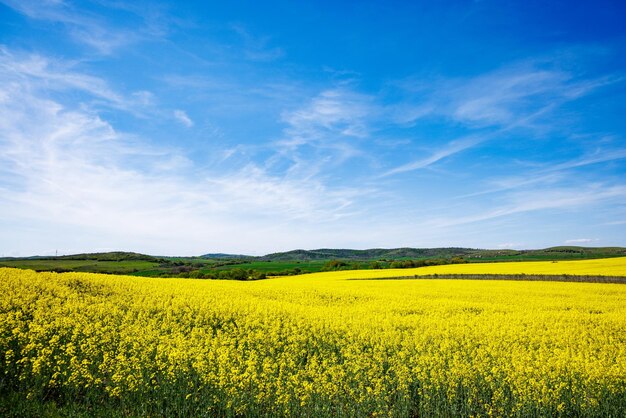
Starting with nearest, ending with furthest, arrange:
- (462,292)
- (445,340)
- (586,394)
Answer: (586,394)
(445,340)
(462,292)

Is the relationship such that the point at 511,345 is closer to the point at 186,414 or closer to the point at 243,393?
the point at 243,393

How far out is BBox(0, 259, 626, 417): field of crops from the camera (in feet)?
25.5

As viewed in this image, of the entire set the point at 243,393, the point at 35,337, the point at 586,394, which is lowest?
the point at 586,394

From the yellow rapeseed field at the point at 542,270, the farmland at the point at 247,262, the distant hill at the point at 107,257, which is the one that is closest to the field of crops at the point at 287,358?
the yellow rapeseed field at the point at 542,270

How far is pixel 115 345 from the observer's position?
988 centimetres

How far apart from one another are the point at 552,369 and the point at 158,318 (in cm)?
1274

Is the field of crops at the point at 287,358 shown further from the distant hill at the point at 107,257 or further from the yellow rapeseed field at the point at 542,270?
the distant hill at the point at 107,257

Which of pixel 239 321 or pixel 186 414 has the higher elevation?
pixel 239 321

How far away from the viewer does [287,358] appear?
9.56 metres

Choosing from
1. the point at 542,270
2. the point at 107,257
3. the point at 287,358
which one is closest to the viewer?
the point at 287,358

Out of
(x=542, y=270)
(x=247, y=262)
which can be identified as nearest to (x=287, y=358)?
(x=542, y=270)

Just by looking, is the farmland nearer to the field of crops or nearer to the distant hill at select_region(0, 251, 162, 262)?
the distant hill at select_region(0, 251, 162, 262)

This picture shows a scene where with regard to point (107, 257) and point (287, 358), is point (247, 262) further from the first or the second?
point (287, 358)

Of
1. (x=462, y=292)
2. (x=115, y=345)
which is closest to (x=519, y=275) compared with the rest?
(x=462, y=292)
